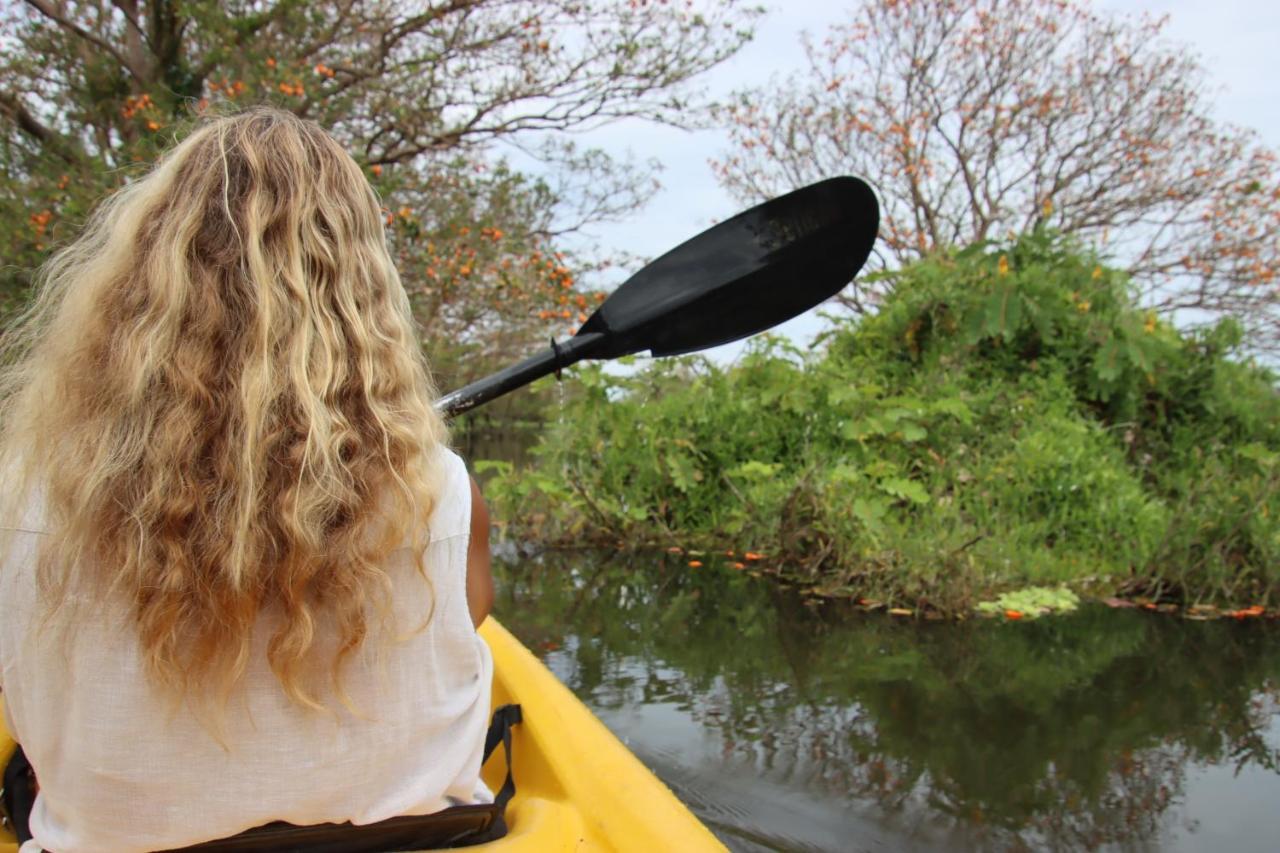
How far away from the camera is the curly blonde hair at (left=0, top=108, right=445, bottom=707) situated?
3.16ft

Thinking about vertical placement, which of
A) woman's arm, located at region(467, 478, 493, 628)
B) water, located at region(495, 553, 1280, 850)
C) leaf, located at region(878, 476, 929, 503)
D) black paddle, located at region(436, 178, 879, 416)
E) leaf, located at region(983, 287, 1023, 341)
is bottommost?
water, located at region(495, 553, 1280, 850)

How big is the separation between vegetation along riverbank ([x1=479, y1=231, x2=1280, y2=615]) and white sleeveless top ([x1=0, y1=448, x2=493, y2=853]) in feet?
10.6

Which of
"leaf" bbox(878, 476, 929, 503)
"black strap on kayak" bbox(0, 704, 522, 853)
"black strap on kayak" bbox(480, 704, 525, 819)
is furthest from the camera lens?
"leaf" bbox(878, 476, 929, 503)

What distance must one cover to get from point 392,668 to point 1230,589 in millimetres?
4038

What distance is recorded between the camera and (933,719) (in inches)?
121

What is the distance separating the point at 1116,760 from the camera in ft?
9.12

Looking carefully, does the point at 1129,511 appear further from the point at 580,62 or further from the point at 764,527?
the point at 580,62

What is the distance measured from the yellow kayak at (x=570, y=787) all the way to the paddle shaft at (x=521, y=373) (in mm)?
539

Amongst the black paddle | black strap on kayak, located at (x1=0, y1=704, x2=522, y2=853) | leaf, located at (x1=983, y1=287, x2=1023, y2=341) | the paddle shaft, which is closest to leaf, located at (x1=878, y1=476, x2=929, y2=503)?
leaf, located at (x1=983, y1=287, x2=1023, y2=341)

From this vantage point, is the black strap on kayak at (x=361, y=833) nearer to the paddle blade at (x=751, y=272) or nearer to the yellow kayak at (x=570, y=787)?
the yellow kayak at (x=570, y=787)

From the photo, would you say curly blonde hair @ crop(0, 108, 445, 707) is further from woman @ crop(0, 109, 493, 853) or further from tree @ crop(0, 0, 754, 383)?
tree @ crop(0, 0, 754, 383)

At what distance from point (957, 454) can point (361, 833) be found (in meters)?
4.05

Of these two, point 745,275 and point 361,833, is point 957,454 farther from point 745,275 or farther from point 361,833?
point 361,833

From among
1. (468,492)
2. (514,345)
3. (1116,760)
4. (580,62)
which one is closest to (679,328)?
(468,492)
